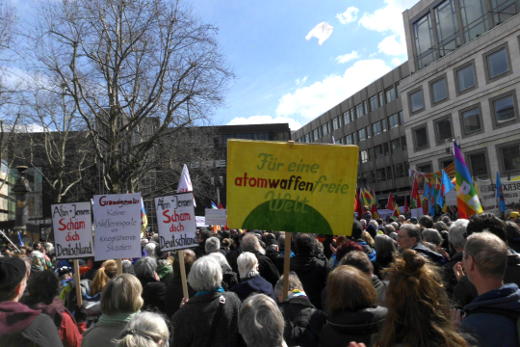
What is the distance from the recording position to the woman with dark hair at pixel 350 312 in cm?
267

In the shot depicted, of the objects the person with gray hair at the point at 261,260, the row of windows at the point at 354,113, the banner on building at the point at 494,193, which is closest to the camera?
the person with gray hair at the point at 261,260

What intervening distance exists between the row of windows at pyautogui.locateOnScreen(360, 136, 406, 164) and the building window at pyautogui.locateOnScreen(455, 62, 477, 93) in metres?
14.4

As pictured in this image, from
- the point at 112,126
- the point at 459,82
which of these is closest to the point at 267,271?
the point at 112,126

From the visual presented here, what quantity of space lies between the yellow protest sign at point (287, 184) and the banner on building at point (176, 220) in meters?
1.98

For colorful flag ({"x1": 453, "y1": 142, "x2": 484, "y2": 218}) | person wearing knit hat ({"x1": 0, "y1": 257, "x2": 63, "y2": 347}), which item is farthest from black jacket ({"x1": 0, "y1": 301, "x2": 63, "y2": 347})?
colorful flag ({"x1": 453, "y1": 142, "x2": 484, "y2": 218})

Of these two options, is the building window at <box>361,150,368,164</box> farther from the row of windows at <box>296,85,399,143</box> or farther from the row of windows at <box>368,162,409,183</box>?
the row of windows at <box>296,85,399,143</box>

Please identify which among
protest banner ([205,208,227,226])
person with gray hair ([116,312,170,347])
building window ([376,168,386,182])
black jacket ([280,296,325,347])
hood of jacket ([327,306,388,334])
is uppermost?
building window ([376,168,386,182])

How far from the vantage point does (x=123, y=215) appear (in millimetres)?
5902

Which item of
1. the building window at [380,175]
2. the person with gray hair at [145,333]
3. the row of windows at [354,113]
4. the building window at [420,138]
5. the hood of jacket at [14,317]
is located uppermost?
the row of windows at [354,113]

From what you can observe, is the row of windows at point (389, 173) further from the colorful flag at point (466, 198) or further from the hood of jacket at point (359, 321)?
the hood of jacket at point (359, 321)

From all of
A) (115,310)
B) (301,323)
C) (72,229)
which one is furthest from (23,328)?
(72,229)

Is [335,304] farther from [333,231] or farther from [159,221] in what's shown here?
[159,221]

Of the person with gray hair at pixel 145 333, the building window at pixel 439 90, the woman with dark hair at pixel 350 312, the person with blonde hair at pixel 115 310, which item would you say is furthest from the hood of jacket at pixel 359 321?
the building window at pixel 439 90

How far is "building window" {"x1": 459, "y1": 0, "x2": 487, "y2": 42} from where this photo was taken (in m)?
30.8
